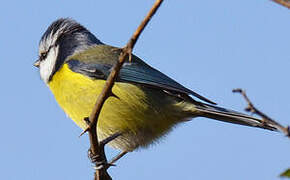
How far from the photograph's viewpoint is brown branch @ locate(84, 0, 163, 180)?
205cm

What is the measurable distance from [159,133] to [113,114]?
596mm

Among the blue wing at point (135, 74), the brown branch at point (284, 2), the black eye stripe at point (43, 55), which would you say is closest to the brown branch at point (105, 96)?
the brown branch at point (284, 2)

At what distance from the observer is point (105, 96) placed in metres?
2.68

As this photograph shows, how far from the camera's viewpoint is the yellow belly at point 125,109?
5004 mm

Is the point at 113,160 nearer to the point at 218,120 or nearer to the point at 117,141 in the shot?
the point at 117,141

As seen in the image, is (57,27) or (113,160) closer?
(113,160)

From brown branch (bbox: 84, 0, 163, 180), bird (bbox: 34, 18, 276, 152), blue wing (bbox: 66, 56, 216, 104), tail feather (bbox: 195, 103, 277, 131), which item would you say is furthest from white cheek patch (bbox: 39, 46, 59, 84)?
brown branch (bbox: 84, 0, 163, 180)

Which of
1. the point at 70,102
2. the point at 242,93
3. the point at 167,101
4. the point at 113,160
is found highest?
the point at 242,93

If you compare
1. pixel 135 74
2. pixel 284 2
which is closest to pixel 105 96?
pixel 284 2

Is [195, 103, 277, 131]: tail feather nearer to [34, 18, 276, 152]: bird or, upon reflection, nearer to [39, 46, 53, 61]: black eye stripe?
[34, 18, 276, 152]: bird

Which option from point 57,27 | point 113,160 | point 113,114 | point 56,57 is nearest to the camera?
point 113,114

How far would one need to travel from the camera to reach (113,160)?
5.50 meters

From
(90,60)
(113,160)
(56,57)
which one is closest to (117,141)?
(113,160)

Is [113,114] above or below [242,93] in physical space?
below
